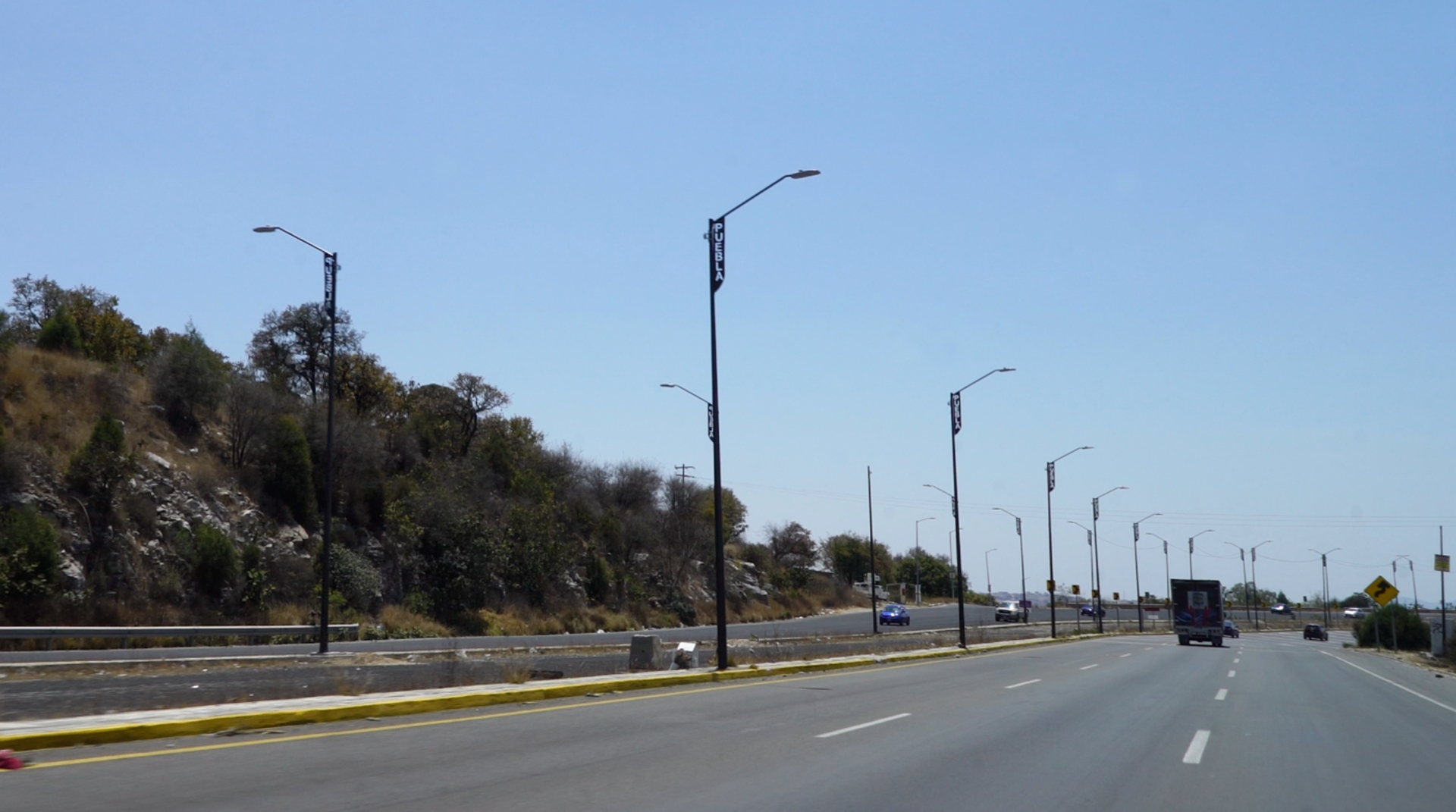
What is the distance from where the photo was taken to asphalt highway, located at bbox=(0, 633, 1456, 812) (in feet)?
29.7

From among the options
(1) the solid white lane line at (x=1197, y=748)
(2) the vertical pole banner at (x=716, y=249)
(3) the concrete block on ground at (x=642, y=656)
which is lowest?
(1) the solid white lane line at (x=1197, y=748)

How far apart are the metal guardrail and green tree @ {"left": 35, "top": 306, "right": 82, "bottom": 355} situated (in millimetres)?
20465

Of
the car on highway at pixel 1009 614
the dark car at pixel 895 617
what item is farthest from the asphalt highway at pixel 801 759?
the car on highway at pixel 1009 614

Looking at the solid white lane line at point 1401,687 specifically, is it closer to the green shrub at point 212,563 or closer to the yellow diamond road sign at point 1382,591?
the yellow diamond road sign at point 1382,591

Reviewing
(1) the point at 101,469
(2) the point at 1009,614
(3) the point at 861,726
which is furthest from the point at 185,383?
(2) the point at 1009,614

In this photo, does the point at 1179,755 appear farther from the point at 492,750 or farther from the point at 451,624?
the point at 451,624

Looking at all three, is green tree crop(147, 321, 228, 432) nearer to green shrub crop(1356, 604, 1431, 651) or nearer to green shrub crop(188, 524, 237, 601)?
green shrub crop(188, 524, 237, 601)

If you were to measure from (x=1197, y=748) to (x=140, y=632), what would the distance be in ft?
103

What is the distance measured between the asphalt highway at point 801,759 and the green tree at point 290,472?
1416 inches

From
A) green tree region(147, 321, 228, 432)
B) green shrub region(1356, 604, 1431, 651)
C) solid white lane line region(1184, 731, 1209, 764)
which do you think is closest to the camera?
solid white lane line region(1184, 731, 1209, 764)

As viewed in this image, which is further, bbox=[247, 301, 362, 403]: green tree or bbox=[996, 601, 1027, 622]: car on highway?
bbox=[996, 601, 1027, 622]: car on highway

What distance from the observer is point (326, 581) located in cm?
3148

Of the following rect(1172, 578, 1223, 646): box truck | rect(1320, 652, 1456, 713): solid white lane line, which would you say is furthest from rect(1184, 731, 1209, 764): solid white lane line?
rect(1172, 578, 1223, 646): box truck

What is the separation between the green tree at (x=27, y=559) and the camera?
113 ft
